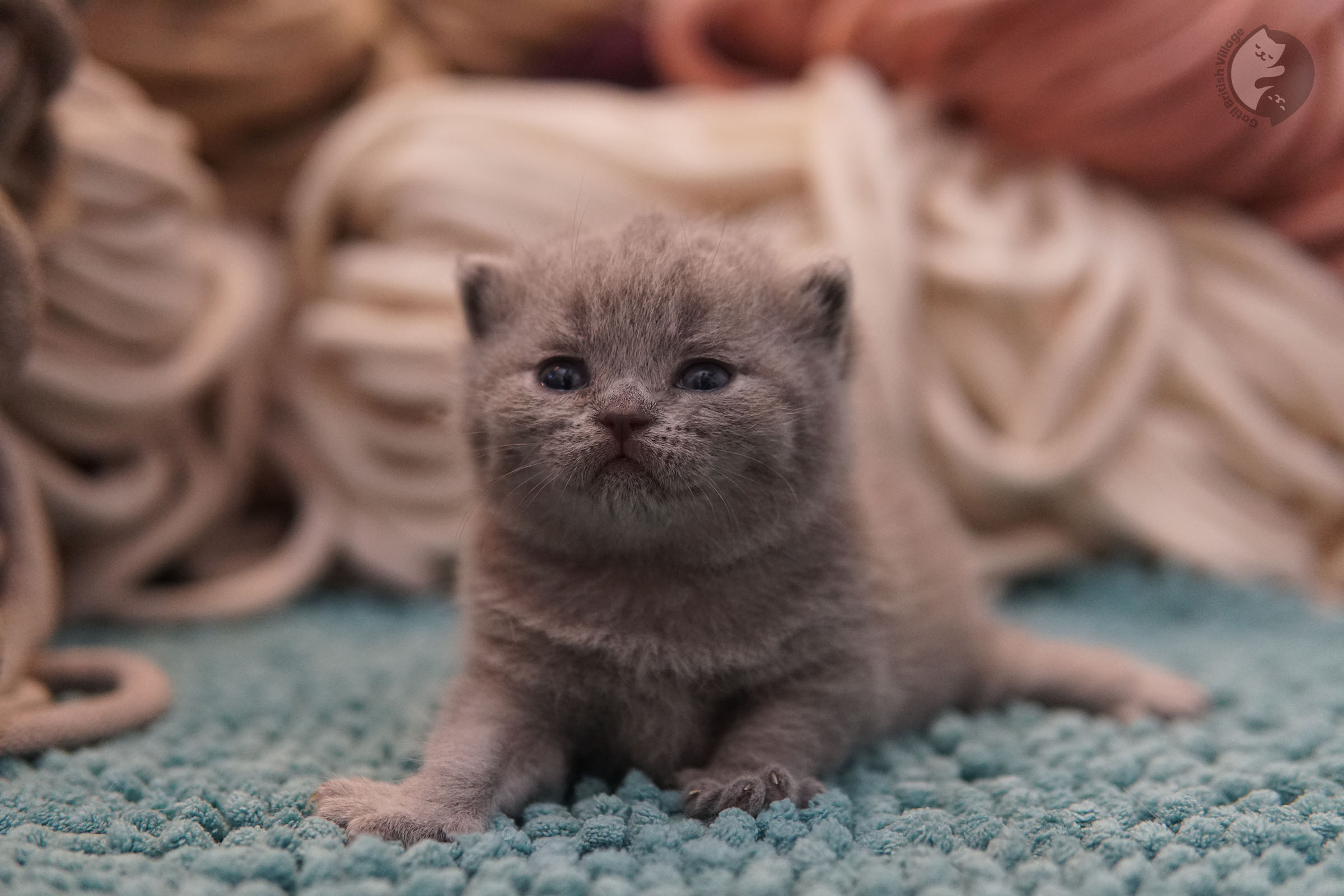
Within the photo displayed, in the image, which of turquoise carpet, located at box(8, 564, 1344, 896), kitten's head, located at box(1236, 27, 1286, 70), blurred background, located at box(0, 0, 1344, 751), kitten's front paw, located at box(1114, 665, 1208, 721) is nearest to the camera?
turquoise carpet, located at box(8, 564, 1344, 896)

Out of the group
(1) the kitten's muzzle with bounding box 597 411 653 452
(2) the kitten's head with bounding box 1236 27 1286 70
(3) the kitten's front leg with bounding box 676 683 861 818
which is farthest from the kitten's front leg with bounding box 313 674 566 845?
(2) the kitten's head with bounding box 1236 27 1286 70

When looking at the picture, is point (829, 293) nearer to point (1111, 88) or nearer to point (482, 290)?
point (482, 290)

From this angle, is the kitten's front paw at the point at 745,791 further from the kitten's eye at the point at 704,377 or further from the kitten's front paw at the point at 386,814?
the kitten's eye at the point at 704,377

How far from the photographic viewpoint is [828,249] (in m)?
1.78

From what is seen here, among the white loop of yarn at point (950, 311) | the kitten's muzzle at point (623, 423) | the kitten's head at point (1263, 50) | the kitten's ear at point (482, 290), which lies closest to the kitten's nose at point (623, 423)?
the kitten's muzzle at point (623, 423)

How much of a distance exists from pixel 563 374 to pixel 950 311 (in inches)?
44.9

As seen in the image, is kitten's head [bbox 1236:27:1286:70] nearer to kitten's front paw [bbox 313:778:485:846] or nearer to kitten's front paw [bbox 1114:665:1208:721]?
kitten's front paw [bbox 1114:665:1208:721]

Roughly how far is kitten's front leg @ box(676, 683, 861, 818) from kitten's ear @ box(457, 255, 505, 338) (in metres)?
0.56

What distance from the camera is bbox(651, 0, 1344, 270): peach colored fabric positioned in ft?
5.63

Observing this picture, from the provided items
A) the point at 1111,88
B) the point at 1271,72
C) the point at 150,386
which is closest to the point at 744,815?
the point at 1271,72

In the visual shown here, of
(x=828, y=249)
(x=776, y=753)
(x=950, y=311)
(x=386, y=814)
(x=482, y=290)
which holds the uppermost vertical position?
(x=950, y=311)

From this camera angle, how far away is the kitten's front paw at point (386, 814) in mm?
1022

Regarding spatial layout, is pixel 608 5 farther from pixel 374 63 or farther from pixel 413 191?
pixel 413 191

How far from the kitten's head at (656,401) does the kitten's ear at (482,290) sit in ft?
0.11
